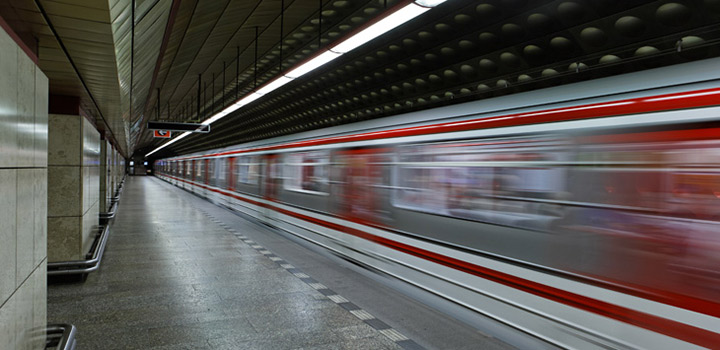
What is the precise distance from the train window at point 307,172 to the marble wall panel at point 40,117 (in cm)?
445

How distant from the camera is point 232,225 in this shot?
10.9 metres

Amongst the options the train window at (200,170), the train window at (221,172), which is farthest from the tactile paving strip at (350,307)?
the train window at (200,170)

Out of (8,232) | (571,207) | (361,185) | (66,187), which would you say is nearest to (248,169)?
(66,187)

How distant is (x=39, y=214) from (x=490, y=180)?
3.48 meters

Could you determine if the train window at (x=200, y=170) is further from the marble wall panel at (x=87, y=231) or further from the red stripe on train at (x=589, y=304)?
the red stripe on train at (x=589, y=304)

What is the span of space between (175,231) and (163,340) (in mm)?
6482

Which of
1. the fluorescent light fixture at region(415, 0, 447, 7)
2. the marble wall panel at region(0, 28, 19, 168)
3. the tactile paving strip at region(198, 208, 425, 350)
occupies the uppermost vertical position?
the fluorescent light fixture at region(415, 0, 447, 7)

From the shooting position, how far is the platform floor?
12.3ft

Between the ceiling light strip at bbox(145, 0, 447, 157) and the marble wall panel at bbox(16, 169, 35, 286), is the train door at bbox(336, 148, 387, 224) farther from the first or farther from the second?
the marble wall panel at bbox(16, 169, 35, 286)

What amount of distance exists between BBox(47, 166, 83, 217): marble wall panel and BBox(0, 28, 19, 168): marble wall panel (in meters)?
3.78

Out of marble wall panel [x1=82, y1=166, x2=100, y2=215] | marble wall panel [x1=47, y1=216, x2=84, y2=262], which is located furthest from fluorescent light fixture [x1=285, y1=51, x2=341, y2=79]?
marble wall panel [x1=47, y1=216, x2=84, y2=262]

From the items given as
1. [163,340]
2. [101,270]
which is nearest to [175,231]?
[101,270]

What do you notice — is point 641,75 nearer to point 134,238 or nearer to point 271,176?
point 271,176

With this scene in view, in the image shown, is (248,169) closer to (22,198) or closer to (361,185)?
(361,185)
